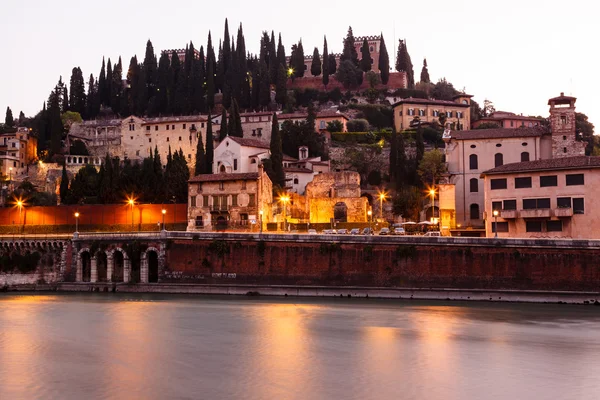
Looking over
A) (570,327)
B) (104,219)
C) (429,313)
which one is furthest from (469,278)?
(104,219)

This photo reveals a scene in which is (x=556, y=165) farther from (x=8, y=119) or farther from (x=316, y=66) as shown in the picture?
(x=8, y=119)

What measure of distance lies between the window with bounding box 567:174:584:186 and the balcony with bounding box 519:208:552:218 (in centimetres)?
245

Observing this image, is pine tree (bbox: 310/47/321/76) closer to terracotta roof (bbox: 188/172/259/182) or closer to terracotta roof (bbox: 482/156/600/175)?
terracotta roof (bbox: 188/172/259/182)

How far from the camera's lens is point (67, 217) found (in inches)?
2608

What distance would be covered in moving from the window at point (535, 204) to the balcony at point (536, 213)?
0.51 metres

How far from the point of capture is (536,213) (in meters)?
50.0

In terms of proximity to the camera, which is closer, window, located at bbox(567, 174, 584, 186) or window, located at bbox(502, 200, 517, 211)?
window, located at bbox(567, 174, 584, 186)

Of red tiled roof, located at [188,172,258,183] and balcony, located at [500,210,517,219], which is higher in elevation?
red tiled roof, located at [188,172,258,183]

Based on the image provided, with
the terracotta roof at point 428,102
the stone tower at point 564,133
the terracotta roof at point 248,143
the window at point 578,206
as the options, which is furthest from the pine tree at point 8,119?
the window at point 578,206

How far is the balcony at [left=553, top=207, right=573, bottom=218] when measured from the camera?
4885 cm

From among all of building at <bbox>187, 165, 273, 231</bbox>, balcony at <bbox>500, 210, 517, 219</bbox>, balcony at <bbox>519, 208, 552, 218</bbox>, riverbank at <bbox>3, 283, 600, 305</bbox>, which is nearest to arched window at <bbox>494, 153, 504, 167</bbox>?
balcony at <bbox>500, 210, 517, 219</bbox>

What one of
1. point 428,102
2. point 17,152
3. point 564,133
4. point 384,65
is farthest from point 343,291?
point 384,65

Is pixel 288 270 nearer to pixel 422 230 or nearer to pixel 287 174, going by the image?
pixel 422 230

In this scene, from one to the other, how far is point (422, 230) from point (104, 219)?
28.9 metres
